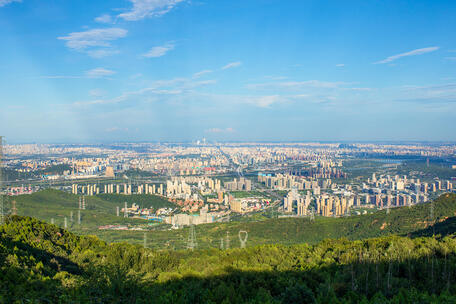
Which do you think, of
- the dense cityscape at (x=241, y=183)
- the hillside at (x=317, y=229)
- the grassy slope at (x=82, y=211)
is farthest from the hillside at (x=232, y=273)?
the dense cityscape at (x=241, y=183)

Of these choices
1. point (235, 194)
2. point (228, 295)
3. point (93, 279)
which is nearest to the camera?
point (228, 295)

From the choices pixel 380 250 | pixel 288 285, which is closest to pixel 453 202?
pixel 380 250

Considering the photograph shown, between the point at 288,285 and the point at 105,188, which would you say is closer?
the point at 288,285

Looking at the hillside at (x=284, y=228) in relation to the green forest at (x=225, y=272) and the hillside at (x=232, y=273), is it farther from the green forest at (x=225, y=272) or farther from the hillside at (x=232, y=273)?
the hillside at (x=232, y=273)

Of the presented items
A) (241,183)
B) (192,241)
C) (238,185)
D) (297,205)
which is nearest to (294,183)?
(241,183)

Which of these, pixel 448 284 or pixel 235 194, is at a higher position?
pixel 448 284

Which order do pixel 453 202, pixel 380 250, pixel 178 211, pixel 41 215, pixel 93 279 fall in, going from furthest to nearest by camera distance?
pixel 178 211 < pixel 41 215 < pixel 453 202 < pixel 380 250 < pixel 93 279

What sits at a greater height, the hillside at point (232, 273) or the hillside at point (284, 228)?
the hillside at point (232, 273)

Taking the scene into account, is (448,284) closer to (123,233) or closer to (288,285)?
(288,285)
